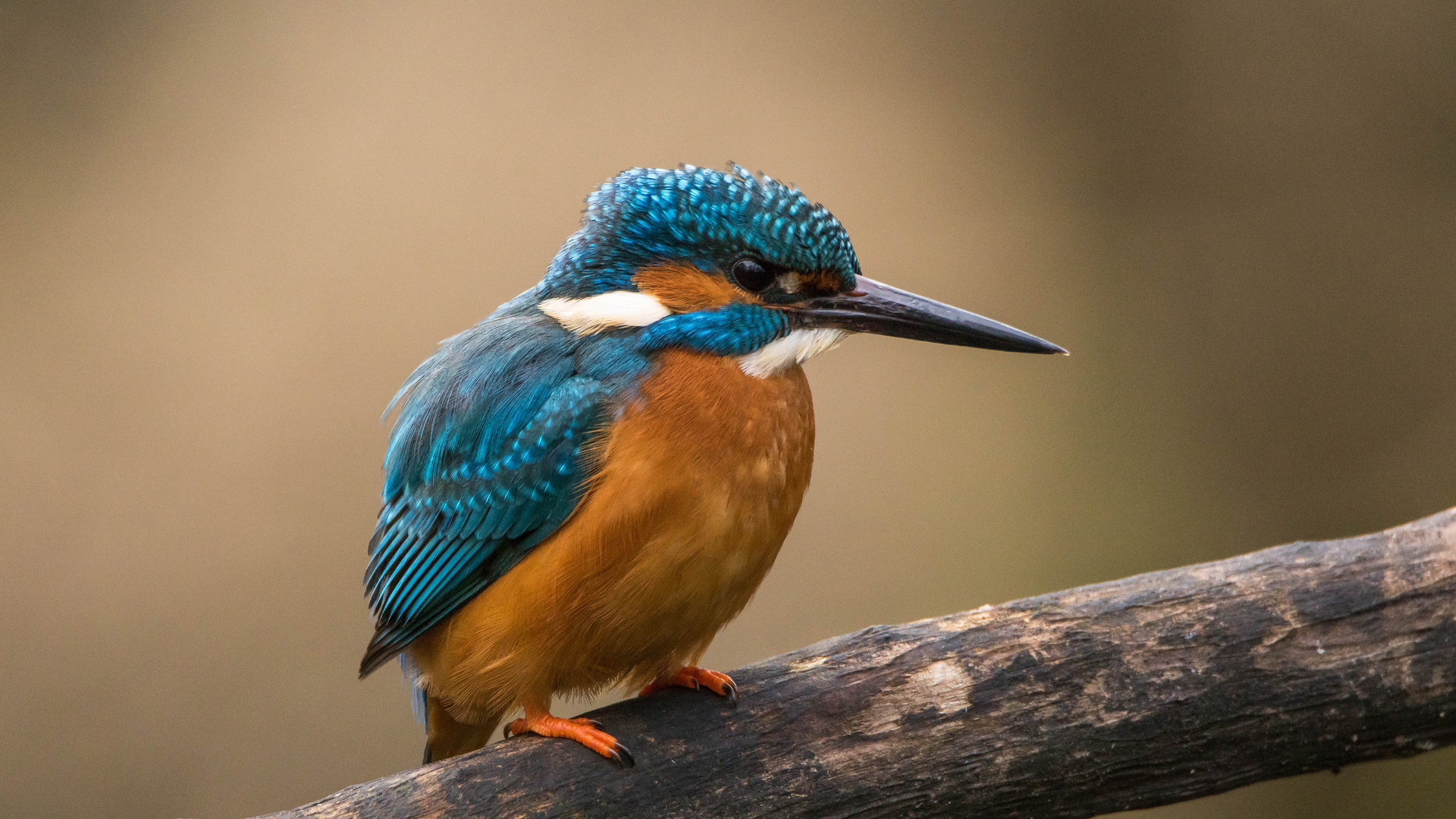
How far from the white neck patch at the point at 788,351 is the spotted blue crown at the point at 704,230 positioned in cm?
10

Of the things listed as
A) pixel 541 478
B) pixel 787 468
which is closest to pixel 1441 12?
pixel 787 468

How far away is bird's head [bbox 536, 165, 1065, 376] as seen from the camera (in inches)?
80.4

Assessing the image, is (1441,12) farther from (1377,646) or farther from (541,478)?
(541,478)

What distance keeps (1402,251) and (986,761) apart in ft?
9.94

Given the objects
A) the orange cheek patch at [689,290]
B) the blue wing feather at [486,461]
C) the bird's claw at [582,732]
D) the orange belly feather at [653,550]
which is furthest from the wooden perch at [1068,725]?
the orange cheek patch at [689,290]

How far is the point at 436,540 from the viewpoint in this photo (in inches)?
81.4

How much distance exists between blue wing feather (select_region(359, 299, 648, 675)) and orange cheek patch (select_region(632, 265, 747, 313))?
113 mm

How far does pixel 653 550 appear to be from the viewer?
1.88m

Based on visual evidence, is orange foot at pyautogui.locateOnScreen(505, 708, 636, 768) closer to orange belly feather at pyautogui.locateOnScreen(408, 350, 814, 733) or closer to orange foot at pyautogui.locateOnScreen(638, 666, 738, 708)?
orange belly feather at pyautogui.locateOnScreen(408, 350, 814, 733)

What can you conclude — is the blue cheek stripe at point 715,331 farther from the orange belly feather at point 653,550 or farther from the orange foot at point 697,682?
the orange foot at point 697,682

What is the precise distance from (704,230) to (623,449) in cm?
41

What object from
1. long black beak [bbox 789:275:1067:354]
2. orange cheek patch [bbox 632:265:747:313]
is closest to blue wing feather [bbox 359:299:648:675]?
orange cheek patch [bbox 632:265:747:313]

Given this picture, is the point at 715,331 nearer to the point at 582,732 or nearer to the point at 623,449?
the point at 623,449

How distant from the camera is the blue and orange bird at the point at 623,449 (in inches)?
75.2
